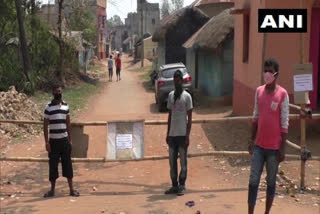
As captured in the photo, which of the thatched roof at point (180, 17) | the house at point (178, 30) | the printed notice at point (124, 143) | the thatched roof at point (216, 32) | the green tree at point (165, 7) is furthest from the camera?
the green tree at point (165, 7)

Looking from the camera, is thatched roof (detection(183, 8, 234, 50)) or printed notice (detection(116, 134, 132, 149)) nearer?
printed notice (detection(116, 134, 132, 149))

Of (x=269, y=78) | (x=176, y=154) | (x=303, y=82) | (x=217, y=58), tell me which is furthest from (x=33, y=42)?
(x=269, y=78)

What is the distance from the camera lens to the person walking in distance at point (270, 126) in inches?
213

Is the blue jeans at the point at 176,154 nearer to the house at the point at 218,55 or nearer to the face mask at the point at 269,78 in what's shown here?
the face mask at the point at 269,78

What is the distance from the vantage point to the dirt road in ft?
21.8

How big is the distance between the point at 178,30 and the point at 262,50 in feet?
61.2

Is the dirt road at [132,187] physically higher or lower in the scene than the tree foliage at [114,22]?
lower

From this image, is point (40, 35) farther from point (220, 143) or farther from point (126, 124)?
point (126, 124)

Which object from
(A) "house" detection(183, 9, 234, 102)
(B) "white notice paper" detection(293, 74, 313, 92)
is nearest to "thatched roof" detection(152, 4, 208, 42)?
(A) "house" detection(183, 9, 234, 102)

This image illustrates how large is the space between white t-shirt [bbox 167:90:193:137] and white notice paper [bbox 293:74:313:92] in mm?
1563

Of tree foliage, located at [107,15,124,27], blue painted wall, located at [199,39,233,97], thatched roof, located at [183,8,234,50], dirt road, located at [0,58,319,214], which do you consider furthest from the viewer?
tree foliage, located at [107,15,124,27]

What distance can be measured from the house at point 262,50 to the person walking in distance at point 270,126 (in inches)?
126

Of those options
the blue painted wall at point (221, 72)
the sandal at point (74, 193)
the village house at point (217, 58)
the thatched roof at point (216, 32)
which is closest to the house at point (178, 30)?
the village house at point (217, 58)

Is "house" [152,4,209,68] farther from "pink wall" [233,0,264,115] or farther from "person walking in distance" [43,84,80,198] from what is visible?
"person walking in distance" [43,84,80,198]
